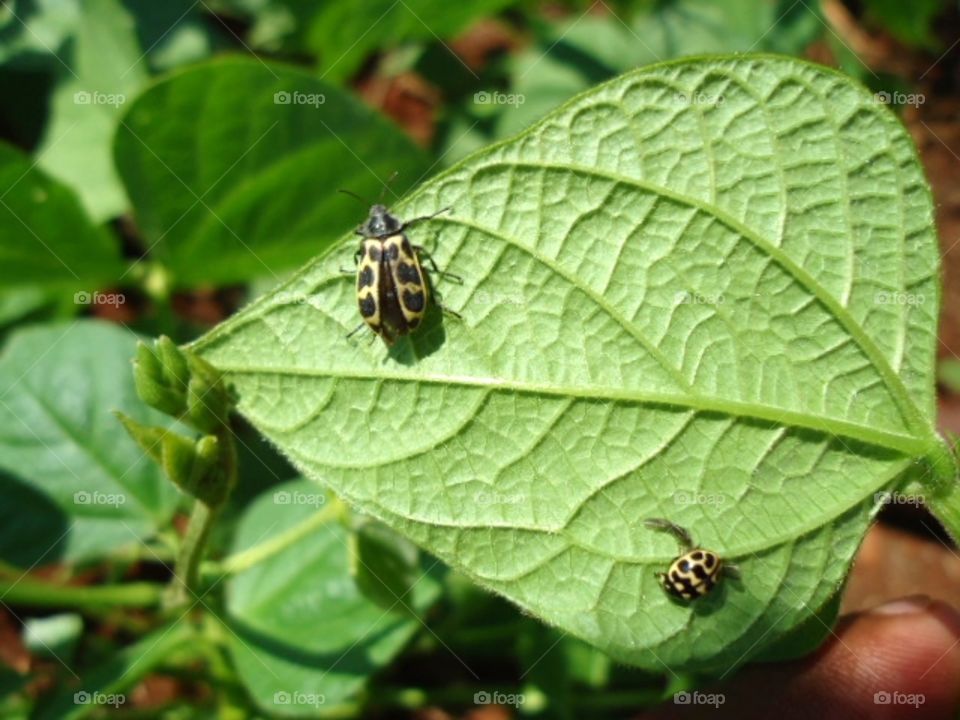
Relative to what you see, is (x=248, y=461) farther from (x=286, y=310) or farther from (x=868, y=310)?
(x=868, y=310)

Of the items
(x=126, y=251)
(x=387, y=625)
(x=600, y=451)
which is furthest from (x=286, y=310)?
(x=126, y=251)

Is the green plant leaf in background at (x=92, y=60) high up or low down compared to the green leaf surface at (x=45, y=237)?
up

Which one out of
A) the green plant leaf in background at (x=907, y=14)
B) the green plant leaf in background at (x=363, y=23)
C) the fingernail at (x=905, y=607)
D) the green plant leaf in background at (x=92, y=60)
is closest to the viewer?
the fingernail at (x=905, y=607)

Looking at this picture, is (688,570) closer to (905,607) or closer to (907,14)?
(905,607)

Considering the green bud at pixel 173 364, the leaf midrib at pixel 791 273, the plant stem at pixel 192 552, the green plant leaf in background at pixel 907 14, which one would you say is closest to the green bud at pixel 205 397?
the green bud at pixel 173 364

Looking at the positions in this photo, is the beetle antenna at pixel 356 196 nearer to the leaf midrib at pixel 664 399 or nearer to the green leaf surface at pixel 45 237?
the green leaf surface at pixel 45 237
